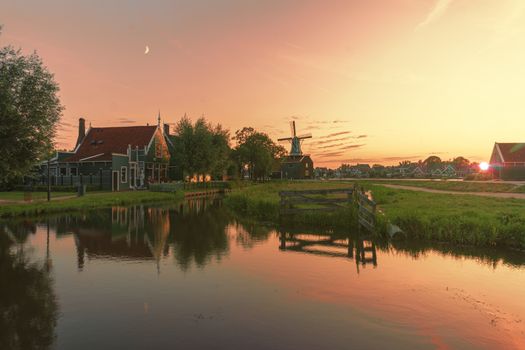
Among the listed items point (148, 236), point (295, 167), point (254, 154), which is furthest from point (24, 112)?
point (295, 167)

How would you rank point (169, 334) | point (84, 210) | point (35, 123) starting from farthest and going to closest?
point (84, 210) < point (35, 123) < point (169, 334)

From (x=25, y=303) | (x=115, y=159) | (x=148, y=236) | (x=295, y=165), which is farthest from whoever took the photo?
(x=295, y=165)

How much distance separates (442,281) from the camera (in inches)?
412

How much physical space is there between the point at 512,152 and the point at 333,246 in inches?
2746

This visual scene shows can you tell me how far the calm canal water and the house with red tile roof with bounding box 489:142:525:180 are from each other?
63.1 m

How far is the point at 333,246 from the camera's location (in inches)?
603

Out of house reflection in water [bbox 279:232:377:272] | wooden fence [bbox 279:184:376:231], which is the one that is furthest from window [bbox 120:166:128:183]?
house reflection in water [bbox 279:232:377:272]

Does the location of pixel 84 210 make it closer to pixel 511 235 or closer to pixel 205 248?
pixel 205 248

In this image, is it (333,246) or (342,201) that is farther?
(342,201)

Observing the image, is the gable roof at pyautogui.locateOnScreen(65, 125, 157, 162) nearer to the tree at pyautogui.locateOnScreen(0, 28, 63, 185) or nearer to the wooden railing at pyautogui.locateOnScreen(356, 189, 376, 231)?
the tree at pyautogui.locateOnScreen(0, 28, 63, 185)

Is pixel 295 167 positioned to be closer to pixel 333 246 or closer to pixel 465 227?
pixel 465 227

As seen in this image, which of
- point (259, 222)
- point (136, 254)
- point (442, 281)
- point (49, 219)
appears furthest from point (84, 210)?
point (442, 281)

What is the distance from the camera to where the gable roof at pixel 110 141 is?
171 ft

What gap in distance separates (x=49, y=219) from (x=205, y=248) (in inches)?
570
